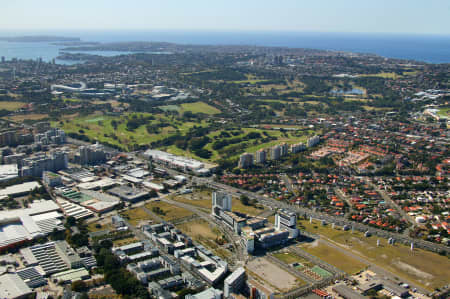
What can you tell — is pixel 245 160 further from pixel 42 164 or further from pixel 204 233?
pixel 42 164

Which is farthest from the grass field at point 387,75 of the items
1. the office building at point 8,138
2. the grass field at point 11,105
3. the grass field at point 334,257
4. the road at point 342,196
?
the office building at point 8,138

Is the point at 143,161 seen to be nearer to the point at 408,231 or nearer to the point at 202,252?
the point at 202,252

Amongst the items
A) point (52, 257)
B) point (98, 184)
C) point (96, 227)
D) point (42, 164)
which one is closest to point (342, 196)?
point (96, 227)

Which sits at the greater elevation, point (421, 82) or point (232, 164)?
point (421, 82)

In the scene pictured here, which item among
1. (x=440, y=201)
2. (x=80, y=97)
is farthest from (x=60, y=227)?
(x=80, y=97)

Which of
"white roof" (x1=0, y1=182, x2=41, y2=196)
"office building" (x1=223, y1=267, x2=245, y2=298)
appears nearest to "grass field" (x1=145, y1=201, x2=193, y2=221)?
"office building" (x1=223, y1=267, x2=245, y2=298)

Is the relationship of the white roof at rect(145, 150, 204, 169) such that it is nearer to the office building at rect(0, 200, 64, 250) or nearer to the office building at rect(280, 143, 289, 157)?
the office building at rect(280, 143, 289, 157)

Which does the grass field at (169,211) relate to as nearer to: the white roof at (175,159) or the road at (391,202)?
the white roof at (175,159)
